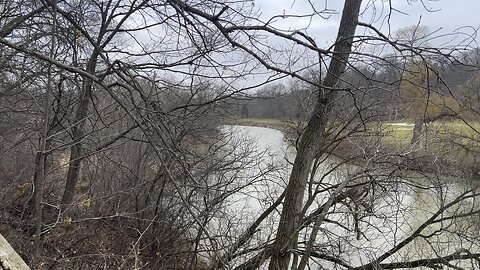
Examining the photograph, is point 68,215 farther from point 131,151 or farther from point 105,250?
point 131,151

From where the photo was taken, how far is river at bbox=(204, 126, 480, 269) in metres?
6.62

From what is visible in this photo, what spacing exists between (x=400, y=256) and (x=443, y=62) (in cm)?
491

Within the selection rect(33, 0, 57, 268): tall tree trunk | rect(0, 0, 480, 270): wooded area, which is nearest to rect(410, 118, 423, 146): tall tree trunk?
rect(0, 0, 480, 270): wooded area

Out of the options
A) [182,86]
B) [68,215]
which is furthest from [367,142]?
[68,215]

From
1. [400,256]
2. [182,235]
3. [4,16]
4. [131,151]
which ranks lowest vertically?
[182,235]

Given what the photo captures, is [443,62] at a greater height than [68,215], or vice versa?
[443,62]

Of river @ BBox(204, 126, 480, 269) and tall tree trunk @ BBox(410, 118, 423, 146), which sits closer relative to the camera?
river @ BBox(204, 126, 480, 269)

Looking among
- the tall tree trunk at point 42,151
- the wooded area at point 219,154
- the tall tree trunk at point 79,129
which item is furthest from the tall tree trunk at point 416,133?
the tall tree trunk at point 42,151

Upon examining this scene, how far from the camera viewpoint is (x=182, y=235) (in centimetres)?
820

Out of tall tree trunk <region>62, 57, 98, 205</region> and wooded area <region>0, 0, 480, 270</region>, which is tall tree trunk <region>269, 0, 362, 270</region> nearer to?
wooded area <region>0, 0, 480, 270</region>

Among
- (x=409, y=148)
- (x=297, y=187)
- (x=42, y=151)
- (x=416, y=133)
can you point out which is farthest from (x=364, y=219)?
(x=42, y=151)

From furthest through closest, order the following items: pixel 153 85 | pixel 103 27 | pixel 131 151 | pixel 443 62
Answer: pixel 131 151 < pixel 103 27 < pixel 153 85 < pixel 443 62

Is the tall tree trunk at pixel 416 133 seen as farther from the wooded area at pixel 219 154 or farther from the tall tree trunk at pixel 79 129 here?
the tall tree trunk at pixel 79 129

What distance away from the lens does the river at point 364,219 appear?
662 centimetres
